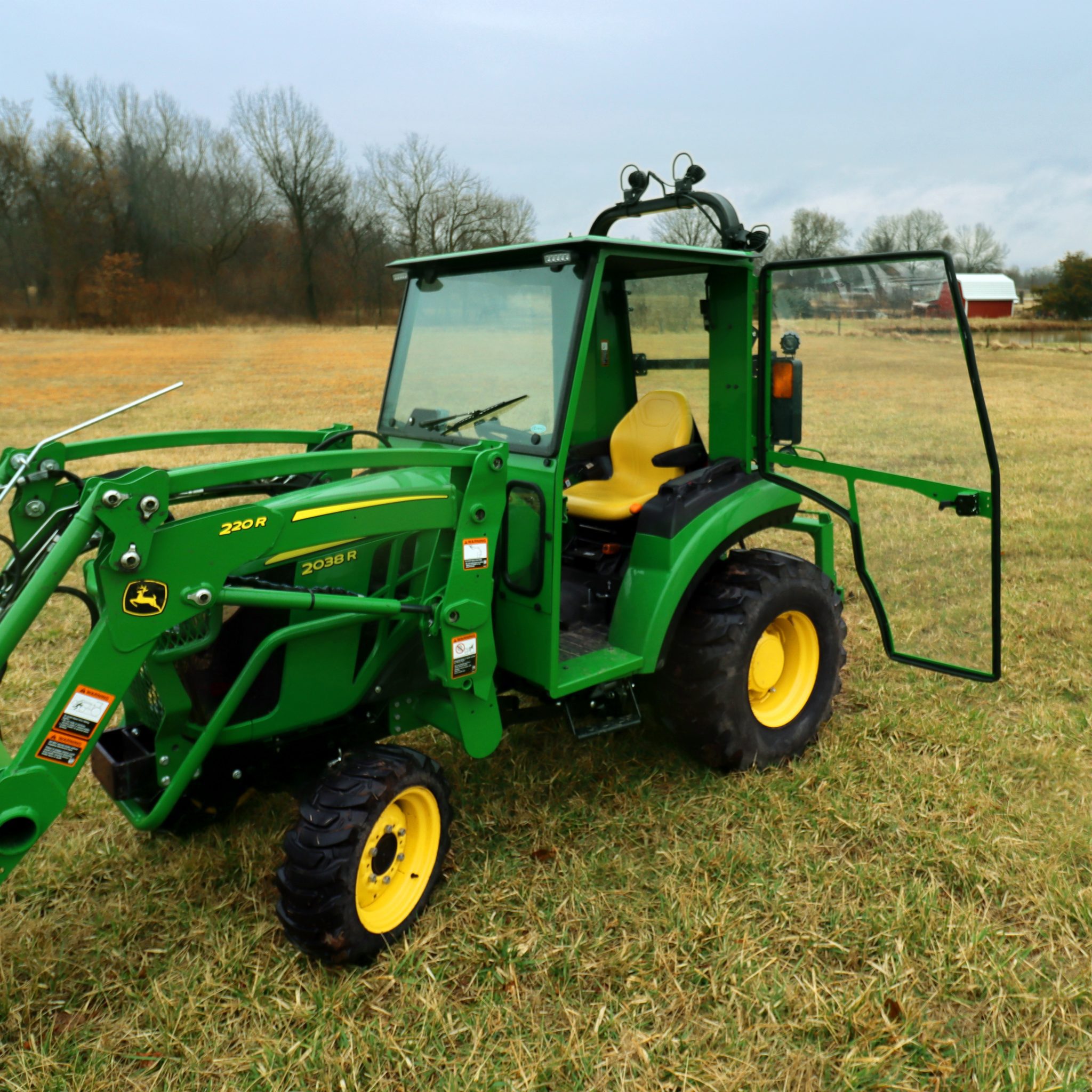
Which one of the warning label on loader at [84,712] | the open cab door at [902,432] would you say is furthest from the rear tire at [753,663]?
the warning label on loader at [84,712]

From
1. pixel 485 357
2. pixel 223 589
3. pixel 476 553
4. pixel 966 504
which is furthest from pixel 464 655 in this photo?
pixel 966 504

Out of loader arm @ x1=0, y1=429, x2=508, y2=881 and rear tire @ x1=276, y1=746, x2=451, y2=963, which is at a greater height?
loader arm @ x1=0, y1=429, x2=508, y2=881

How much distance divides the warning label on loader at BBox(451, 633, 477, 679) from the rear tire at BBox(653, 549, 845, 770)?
95 cm

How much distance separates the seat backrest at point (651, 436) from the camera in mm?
3953

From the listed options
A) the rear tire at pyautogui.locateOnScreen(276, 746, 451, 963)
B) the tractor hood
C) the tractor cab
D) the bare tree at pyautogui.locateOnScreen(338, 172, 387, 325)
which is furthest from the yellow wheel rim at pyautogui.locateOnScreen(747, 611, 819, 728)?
the bare tree at pyautogui.locateOnScreen(338, 172, 387, 325)

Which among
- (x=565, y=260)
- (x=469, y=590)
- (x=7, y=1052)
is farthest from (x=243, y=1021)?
(x=565, y=260)

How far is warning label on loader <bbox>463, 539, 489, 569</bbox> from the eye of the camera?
300 centimetres

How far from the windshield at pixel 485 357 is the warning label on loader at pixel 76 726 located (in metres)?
1.58

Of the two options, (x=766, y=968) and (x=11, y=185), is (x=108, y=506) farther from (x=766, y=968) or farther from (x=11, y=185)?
(x=11, y=185)

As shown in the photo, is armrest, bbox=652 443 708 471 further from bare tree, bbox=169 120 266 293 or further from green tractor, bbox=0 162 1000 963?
bare tree, bbox=169 120 266 293

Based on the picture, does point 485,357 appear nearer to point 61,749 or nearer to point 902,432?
point 902,432

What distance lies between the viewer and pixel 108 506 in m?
2.32

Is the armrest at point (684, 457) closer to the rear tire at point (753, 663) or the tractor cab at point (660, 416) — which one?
the tractor cab at point (660, 416)

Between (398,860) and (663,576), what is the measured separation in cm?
136
